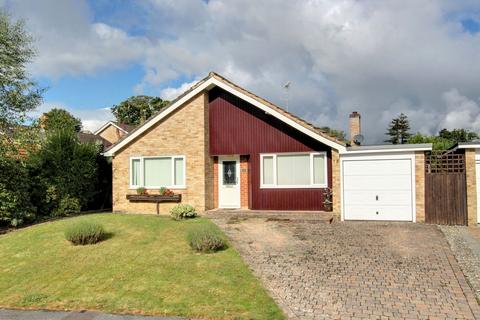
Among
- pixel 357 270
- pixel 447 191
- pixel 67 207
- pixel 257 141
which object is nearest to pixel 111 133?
pixel 67 207

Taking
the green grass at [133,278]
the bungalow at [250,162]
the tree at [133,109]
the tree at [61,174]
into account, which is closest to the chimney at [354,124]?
the bungalow at [250,162]

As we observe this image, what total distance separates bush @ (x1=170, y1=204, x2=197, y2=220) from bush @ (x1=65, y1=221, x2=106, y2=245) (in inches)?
162

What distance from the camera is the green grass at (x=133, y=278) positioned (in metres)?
6.93

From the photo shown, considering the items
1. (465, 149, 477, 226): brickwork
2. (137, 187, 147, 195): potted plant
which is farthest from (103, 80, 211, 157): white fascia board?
(465, 149, 477, 226): brickwork

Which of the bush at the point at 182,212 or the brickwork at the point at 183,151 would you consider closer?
the bush at the point at 182,212

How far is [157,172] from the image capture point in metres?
17.6

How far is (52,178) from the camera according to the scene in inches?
688

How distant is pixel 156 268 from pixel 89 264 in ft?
6.15

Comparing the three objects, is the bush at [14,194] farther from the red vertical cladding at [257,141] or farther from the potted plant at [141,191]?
the red vertical cladding at [257,141]

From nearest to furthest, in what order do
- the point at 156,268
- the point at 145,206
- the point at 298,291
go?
the point at 298,291
the point at 156,268
the point at 145,206

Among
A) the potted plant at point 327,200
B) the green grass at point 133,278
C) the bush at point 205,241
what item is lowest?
the green grass at point 133,278

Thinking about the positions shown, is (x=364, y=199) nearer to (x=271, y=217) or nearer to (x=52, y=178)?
(x=271, y=217)

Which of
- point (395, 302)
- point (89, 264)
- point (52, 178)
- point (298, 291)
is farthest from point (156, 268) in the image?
point (52, 178)

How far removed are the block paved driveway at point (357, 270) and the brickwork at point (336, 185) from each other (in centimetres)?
149
